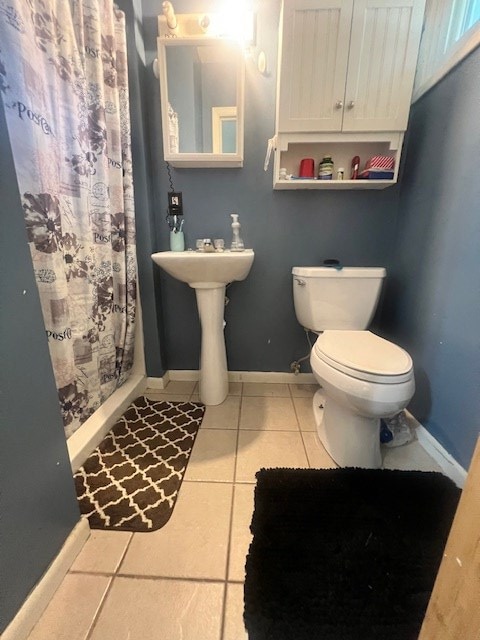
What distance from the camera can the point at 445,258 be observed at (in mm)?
1134

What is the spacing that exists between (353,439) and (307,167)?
4.24ft

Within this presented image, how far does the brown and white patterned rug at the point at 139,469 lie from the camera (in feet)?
3.04

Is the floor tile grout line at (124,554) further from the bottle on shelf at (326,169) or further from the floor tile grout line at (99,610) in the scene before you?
the bottle on shelf at (326,169)

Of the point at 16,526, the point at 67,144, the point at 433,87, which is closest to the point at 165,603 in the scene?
the point at 16,526

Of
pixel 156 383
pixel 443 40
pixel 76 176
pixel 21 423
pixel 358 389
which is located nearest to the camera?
pixel 21 423

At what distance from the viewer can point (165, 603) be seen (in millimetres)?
700

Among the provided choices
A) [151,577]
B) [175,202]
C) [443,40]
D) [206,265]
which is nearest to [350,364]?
[206,265]

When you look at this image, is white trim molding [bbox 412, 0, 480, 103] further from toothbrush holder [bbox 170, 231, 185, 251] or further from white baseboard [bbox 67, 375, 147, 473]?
white baseboard [bbox 67, 375, 147, 473]

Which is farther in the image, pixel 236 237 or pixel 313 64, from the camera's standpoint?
pixel 236 237

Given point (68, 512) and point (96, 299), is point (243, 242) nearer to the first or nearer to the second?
point (96, 299)

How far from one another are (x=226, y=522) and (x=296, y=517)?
0.23m

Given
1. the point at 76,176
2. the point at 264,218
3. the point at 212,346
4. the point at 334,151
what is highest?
the point at 334,151

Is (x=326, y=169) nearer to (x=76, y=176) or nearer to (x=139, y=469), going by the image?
(x=76, y=176)

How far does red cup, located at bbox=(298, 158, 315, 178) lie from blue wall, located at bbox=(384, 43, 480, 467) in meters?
0.49
